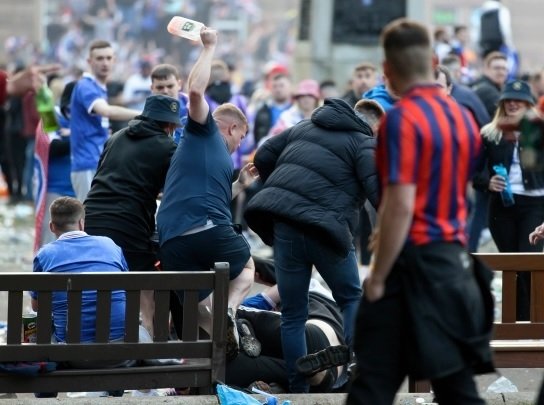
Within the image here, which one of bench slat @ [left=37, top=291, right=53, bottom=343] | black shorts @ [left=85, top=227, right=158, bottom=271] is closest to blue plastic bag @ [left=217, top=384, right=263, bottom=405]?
bench slat @ [left=37, top=291, right=53, bottom=343]

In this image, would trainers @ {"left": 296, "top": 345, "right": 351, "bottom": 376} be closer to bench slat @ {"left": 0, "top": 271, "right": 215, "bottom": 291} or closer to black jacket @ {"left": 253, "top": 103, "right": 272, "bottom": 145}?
bench slat @ {"left": 0, "top": 271, "right": 215, "bottom": 291}

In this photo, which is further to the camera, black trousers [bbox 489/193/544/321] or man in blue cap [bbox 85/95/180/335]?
black trousers [bbox 489/193/544/321]

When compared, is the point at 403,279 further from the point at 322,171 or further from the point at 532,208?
the point at 532,208

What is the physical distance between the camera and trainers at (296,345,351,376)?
24.0ft

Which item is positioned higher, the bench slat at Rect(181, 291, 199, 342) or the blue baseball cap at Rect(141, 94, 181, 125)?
the blue baseball cap at Rect(141, 94, 181, 125)

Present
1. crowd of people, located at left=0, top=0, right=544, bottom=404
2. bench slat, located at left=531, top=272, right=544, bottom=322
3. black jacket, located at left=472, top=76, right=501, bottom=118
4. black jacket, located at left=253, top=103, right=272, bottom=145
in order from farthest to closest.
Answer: black jacket, located at left=253, top=103, right=272, bottom=145
black jacket, located at left=472, top=76, right=501, bottom=118
bench slat, located at left=531, top=272, right=544, bottom=322
crowd of people, located at left=0, top=0, right=544, bottom=404

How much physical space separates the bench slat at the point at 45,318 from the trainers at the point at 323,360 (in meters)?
1.42

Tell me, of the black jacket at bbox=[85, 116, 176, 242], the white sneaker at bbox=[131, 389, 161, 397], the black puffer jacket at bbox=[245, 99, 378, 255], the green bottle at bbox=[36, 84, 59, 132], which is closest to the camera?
the black puffer jacket at bbox=[245, 99, 378, 255]

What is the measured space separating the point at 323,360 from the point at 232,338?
527 millimetres

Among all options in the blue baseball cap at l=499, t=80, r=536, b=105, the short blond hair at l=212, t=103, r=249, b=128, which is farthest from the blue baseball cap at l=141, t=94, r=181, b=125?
the blue baseball cap at l=499, t=80, r=536, b=105

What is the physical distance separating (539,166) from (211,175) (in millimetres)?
2725

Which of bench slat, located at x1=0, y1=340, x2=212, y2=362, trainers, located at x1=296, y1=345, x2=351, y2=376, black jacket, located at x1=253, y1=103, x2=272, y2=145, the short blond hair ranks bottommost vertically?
trainers, located at x1=296, y1=345, x2=351, y2=376

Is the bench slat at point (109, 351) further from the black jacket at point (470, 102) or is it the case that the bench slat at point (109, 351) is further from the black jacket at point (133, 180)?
the black jacket at point (470, 102)

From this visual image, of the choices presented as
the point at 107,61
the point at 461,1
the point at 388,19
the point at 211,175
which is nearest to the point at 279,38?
the point at 461,1
